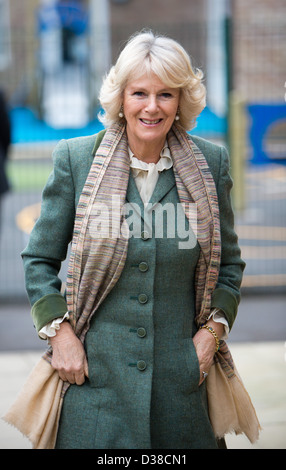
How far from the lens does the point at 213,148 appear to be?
3.01 meters

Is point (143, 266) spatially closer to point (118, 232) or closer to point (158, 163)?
point (118, 232)

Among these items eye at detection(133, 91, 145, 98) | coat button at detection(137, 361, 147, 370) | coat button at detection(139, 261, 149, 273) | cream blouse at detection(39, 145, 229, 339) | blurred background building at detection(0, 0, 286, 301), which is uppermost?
blurred background building at detection(0, 0, 286, 301)

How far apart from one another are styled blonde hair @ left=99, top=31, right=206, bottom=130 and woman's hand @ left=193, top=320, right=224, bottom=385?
0.84 meters

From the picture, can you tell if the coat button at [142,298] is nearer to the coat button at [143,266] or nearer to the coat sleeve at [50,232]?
the coat button at [143,266]

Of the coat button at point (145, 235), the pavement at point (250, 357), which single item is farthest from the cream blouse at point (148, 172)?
the pavement at point (250, 357)

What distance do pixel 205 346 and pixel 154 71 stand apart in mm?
1041

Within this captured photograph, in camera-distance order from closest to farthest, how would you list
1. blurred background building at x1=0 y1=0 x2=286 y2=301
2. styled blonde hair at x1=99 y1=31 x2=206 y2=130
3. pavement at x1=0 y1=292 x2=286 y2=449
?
1. styled blonde hair at x1=99 y1=31 x2=206 y2=130
2. pavement at x1=0 y1=292 x2=286 y2=449
3. blurred background building at x1=0 y1=0 x2=286 y2=301

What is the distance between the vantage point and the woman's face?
274cm

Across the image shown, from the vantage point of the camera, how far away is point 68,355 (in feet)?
9.18

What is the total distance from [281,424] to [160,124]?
8.71 feet

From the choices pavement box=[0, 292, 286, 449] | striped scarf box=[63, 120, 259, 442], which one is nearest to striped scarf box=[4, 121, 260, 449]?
striped scarf box=[63, 120, 259, 442]

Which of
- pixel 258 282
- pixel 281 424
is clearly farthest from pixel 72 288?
pixel 258 282

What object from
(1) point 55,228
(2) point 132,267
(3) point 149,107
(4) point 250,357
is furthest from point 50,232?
(4) point 250,357

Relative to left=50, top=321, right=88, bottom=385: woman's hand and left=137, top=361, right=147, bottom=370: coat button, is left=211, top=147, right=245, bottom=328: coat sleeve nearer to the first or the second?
left=137, top=361, right=147, bottom=370: coat button
